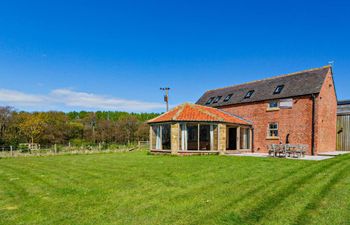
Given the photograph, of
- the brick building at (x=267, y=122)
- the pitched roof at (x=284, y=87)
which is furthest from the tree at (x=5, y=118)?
the pitched roof at (x=284, y=87)

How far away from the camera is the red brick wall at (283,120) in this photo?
1845cm

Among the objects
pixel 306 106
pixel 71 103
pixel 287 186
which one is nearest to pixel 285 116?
pixel 306 106

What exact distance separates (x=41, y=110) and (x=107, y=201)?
44.4 metres

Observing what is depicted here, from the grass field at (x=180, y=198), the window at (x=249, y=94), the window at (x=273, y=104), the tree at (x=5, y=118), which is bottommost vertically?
the grass field at (x=180, y=198)

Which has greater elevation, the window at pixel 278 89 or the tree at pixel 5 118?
the window at pixel 278 89

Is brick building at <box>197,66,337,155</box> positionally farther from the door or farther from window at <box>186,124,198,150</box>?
window at <box>186,124,198,150</box>

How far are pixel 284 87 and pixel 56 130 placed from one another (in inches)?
1329

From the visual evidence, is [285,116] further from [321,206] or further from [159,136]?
[321,206]

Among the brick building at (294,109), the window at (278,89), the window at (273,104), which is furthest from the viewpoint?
the window at (278,89)

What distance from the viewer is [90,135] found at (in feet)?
141

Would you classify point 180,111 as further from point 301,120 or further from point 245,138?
point 301,120

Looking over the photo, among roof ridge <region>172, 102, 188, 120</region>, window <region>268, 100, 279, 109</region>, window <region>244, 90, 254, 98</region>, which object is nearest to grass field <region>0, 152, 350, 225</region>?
roof ridge <region>172, 102, 188, 120</region>

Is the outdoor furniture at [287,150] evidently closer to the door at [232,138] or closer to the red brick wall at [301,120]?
the red brick wall at [301,120]

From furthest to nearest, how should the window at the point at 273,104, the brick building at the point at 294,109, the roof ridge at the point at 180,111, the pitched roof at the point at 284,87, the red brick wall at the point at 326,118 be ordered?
the window at the point at 273,104 < the pitched roof at the point at 284,87 < the roof ridge at the point at 180,111 < the brick building at the point at 294,109 < the red brick wall at the point at 326,118
